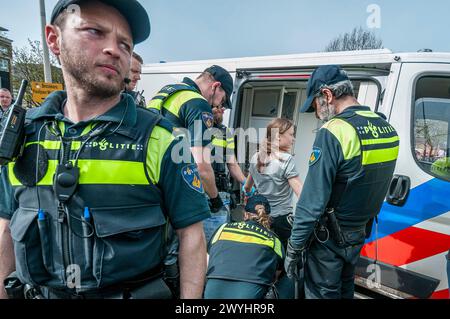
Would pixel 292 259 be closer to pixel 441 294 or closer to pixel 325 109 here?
pixel 325 109

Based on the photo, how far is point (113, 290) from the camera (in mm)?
918

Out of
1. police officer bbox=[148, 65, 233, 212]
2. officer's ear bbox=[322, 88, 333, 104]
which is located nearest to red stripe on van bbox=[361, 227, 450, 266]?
officer's ear bbox=[322, 88, 333, 104]

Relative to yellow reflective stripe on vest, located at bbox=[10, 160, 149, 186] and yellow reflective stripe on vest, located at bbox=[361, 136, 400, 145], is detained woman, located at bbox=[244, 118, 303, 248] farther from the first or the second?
yellow reflective stripe on vest, located at bbox=[10, 160, 149, 186]

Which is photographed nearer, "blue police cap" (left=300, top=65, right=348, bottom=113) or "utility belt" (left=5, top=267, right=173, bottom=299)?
"utility belt" (left=5, top=267, right=173, bottom=299)

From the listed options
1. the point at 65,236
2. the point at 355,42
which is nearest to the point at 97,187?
the point at 65,236

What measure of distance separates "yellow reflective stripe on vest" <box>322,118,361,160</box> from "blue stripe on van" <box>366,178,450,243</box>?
79 centimetres

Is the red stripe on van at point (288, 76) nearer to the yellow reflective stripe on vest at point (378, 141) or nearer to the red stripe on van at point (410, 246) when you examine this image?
the yellow reflective stripe on vest at point (378, 141)

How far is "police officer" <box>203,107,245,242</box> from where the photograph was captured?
2.31 m

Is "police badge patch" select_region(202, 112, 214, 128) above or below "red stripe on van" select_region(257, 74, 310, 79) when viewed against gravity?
below

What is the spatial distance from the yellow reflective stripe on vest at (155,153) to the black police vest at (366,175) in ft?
3.99

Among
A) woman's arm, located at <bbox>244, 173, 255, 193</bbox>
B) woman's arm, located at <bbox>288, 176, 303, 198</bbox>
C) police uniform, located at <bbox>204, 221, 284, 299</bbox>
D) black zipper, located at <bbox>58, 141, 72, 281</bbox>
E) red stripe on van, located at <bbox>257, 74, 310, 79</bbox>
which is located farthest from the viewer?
woman's arm, located at <bbox>244, 173, 255, 193</bbox>

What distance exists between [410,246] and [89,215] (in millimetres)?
2251

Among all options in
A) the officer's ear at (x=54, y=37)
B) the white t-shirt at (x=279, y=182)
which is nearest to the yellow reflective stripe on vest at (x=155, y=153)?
the officer's ear at (x=54, y=37)
